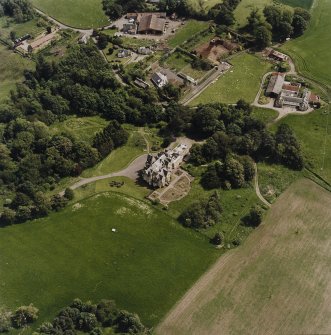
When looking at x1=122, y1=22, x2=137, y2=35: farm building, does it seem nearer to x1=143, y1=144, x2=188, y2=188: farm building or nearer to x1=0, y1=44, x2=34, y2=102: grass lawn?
x1=0, y1=44, x2=34, y2=102: grass lawn

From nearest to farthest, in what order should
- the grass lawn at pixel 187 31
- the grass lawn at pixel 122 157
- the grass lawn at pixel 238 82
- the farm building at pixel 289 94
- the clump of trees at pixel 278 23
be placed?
the grass lawn at pixel 122 157, the farm building at pixel 289 94, the grass lawn at pixel 238 82, the clump of trees at pixel 278 23, the grass lawn at pixel 187 31

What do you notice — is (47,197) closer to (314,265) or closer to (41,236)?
(41,236)

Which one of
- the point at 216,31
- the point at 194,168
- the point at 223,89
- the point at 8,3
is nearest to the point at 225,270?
the point at 194,168

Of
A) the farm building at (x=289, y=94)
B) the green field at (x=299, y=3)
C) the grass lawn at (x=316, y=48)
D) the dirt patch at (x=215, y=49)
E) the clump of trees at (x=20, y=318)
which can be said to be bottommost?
the clump of trees at (x=20, y=318)

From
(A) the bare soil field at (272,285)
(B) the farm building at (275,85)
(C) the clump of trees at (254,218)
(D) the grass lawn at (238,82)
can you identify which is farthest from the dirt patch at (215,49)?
(A) the bare soil field at (272,285)

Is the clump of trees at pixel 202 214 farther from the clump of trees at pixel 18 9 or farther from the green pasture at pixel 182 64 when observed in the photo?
the clump of trees at pixel 18 9

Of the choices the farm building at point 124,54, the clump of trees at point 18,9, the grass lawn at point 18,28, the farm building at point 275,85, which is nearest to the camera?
the farm building at point 275,85

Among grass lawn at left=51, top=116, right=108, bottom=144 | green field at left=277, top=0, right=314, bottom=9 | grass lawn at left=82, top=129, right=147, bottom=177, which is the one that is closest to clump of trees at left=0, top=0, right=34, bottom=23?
grass lawn at left=51, top=116, right=108, bottom=144
